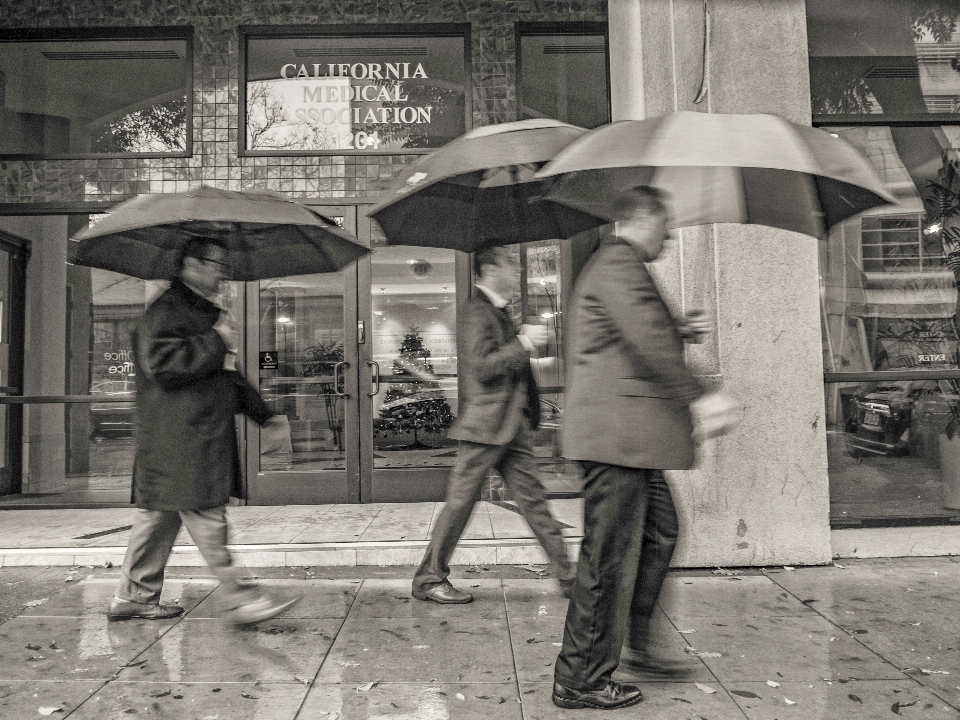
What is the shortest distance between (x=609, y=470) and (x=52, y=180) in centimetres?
630

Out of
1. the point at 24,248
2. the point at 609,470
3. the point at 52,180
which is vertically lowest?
the point at 609,470

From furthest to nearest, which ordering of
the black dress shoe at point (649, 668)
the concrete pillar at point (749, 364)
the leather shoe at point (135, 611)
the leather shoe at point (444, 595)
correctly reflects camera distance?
the concrete pillar at point (749, 364), the leather shoe at point (444, 595), the leather shoe at point (135, 611), the black dress shoe at point (649, 668)

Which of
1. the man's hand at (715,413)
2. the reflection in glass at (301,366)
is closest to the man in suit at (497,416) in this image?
the man's hand at (715,413)

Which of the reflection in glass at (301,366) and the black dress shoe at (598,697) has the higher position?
the reflection in glass at (301,366)

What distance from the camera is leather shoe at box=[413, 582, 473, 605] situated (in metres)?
4.34

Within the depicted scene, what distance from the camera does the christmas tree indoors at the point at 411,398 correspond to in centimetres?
707

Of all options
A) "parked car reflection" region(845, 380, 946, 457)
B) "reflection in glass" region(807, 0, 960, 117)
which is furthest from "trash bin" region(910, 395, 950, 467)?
"reflection in glass" region(807, 0, 960, 117)

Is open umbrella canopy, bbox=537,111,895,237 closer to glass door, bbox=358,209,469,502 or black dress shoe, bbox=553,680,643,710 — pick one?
black dress shoe, bbox=553,680,643,710

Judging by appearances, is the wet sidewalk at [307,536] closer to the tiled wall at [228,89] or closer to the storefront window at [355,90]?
the tiled wall at [228,89]

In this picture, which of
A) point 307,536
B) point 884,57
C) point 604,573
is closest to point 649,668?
point 604,573

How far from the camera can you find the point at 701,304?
5078 mm

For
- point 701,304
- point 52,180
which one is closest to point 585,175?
point 701,304

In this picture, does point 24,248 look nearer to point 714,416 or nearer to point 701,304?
point 701,304

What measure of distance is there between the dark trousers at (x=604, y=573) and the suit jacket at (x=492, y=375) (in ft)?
3.92
